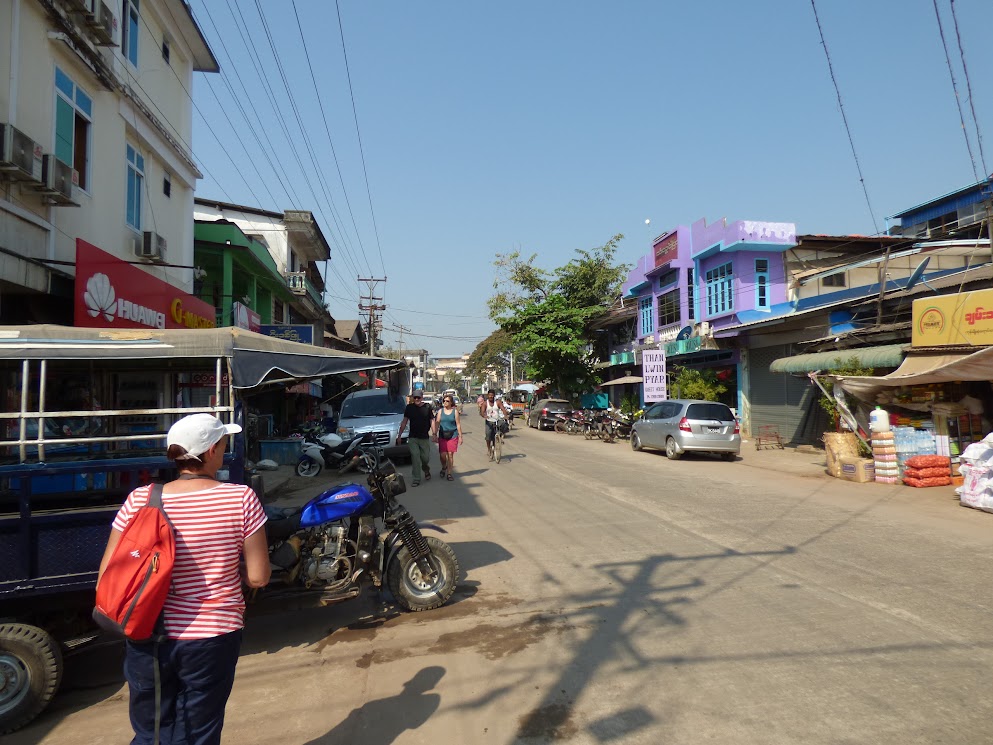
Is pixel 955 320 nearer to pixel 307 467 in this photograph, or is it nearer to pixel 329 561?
pixel 329 561

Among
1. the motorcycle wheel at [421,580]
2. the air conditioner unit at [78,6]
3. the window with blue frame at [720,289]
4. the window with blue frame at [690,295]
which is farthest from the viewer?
the window with blue frame at [690,295]

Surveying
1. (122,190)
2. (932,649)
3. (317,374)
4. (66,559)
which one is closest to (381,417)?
(122,190)

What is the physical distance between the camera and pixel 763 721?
3256 millimetres

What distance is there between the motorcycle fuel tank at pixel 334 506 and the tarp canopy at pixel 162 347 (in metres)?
0.94

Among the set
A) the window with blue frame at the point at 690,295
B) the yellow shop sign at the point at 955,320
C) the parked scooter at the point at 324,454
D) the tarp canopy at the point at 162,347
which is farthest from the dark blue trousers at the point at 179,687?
the window with blue frame at the point at 690,295

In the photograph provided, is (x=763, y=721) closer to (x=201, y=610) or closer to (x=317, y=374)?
(x=201, y=610)

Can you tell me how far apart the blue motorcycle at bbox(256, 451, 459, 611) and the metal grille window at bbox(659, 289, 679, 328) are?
80.6 feet

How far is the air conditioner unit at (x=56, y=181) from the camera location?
30.0 feet

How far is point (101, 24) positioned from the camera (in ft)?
34.6

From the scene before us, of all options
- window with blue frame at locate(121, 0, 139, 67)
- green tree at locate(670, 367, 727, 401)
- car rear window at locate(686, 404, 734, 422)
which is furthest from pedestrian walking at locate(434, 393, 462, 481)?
Result: green tree at locate(670, 367, 727, 401)

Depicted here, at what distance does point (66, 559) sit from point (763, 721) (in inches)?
160

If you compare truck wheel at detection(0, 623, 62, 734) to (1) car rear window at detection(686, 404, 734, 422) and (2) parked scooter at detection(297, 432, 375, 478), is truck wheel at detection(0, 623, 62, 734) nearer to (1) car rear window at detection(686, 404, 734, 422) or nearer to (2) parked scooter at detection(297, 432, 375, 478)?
(2) parked scooter at detection(297, 432, 375, 478)

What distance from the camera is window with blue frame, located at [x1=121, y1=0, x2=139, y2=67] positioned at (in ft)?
41.5

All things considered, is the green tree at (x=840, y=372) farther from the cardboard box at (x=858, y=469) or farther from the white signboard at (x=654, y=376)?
the white signboard at (x=654, y=376)
